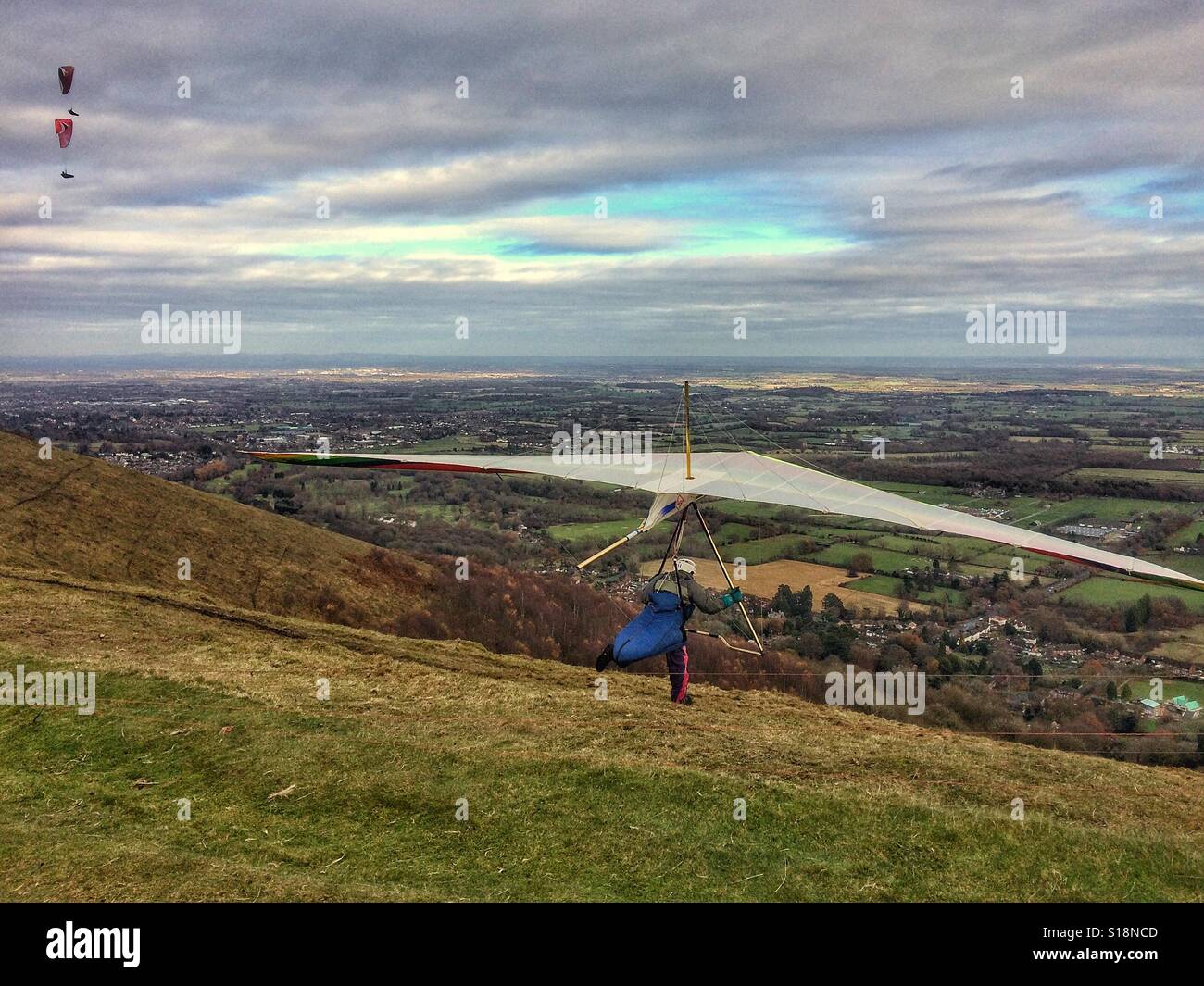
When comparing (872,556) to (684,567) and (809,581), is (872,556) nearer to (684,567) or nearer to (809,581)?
(809,581)

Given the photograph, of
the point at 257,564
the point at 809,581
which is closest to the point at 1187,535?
the point at 809,581

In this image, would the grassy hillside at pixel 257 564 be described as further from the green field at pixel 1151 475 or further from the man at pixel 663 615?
the green field at pixel 1151 475

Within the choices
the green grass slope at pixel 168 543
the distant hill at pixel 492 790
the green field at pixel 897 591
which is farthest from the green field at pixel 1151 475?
the distant hill at pixel 492 790

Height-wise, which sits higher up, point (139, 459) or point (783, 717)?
point (139, 459)

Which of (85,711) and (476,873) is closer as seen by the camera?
(476,873)

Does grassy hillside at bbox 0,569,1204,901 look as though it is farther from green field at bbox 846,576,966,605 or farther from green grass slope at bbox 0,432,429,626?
green field at bbox 846,576,966,605

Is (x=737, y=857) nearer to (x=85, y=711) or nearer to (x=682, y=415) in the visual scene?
(x=682, y=415)

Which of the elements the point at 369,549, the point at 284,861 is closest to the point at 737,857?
the point at 284,861
